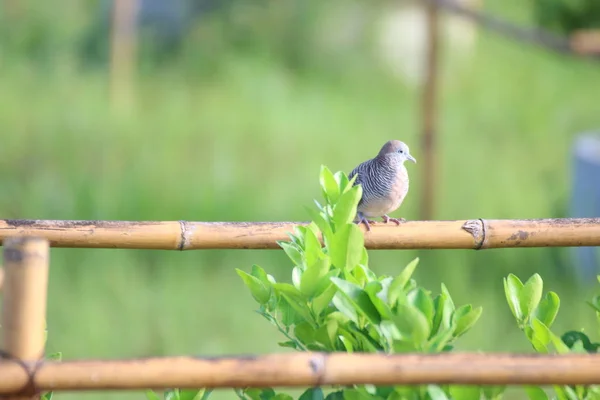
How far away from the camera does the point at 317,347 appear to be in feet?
3.48

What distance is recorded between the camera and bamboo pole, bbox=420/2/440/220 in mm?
3537

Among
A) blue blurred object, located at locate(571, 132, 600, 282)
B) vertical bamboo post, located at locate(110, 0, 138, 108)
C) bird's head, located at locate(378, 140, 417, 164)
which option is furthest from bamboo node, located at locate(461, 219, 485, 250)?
vertical bamboo post, located at locate(110, 0, 138, 108)

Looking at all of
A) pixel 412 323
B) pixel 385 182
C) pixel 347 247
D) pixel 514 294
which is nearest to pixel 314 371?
pixel 412 323

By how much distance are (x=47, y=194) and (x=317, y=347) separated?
289cm

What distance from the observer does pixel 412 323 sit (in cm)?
94

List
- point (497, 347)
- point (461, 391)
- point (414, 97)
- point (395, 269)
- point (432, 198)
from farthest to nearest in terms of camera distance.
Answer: point (414, 97), point (432, 198), point (395, 269), point (497, 347), point (461, 391)

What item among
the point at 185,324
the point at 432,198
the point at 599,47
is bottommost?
the point at 185,324

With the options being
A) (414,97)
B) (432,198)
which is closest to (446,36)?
(414,97)

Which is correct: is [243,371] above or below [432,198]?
above

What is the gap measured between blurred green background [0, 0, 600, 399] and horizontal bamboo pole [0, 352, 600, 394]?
1.72 meters

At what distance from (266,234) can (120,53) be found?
4181 millimetres

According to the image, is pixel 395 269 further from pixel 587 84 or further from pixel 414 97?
pixel 587 84

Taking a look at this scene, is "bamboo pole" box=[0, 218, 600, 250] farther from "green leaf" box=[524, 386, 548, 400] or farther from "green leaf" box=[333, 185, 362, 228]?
"green leaf" box=[524, 386, 548, 400]

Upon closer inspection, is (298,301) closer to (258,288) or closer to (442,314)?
(258,288)
